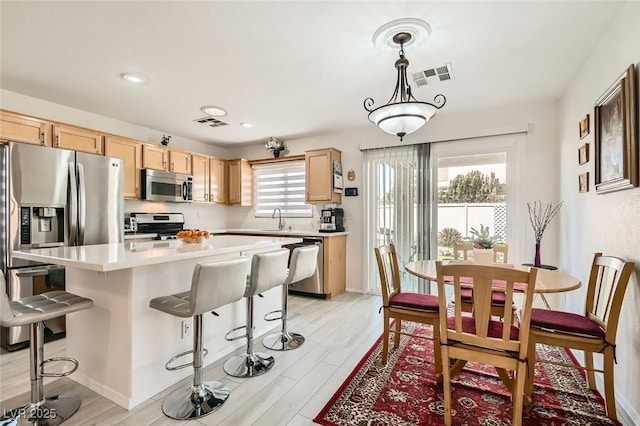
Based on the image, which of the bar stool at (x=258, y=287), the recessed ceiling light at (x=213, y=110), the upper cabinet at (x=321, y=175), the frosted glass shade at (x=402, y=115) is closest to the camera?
the frosted glass shade at (x=402, y=115)

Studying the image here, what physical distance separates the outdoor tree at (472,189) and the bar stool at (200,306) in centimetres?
313

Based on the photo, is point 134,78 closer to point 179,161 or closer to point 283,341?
point 179,161

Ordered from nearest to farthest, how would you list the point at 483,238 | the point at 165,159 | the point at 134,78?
1. the point at 134,78
2. the point at 483,238
3. the point at 165,159

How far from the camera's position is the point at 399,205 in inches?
169

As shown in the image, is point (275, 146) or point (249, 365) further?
point (275, 146)

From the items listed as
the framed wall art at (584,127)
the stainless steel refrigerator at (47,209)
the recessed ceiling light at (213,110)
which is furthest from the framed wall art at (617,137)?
the stainless steel refrigerator at (47,209)

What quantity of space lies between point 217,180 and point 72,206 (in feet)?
7.90

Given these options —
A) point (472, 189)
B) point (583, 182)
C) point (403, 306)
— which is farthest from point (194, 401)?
point (472, 189)

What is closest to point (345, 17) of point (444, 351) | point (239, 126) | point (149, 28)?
point (149, 28)

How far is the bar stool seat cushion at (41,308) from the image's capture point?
5.01 ft

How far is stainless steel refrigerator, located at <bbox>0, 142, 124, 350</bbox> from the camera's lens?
8.87 feet

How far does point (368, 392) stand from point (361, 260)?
8.60 feet

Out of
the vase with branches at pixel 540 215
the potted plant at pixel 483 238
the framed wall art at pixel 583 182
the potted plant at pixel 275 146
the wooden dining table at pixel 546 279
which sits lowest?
the wooden dining table at pixel 546 279

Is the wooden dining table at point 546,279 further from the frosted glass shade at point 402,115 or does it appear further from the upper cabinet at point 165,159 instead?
the upper cabinet at point 165,159
